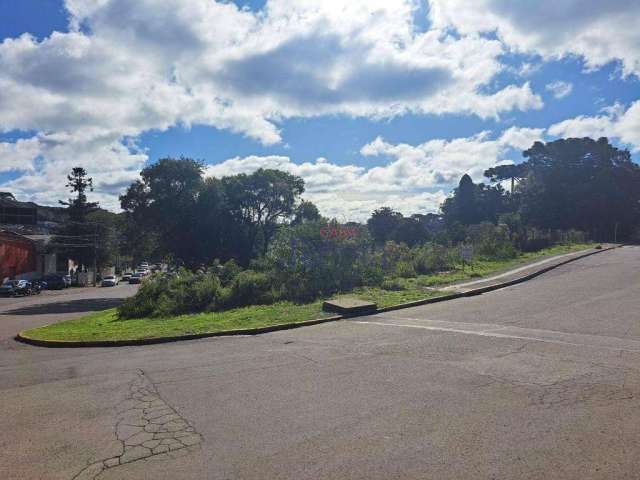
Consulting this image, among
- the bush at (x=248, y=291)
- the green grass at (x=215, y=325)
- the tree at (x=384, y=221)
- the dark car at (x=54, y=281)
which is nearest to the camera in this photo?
the green grass at (x=215, y=325)

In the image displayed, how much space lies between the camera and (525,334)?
10.1 meters

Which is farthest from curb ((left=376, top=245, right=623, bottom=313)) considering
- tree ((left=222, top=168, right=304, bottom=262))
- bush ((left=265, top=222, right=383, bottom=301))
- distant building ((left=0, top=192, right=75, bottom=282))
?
distant building ((left=0, top=192, right=75, bottom=282))

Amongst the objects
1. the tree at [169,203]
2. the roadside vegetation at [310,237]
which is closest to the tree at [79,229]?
the roadside vegetation at [310,237]

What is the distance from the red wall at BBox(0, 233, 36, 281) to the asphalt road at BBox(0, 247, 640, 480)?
170 feet

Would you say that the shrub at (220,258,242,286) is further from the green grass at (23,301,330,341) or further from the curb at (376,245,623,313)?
the curb at (376,245,623,313)

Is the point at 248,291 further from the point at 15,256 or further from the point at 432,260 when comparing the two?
the point at 15,256

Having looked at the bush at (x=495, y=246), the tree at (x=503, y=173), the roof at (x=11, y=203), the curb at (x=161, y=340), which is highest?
the tree at (x=503, y=173)

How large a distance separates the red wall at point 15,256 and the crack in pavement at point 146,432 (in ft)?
189

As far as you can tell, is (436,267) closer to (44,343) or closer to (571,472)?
(44,343)

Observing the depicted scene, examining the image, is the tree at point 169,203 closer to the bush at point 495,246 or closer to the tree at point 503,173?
the bush at point 495,246

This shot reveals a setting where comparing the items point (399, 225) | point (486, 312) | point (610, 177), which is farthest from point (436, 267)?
point (399, 225)

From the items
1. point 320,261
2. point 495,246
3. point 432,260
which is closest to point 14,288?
point 320,261

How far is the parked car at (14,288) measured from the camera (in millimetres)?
46531

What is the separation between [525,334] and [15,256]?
205 feet
